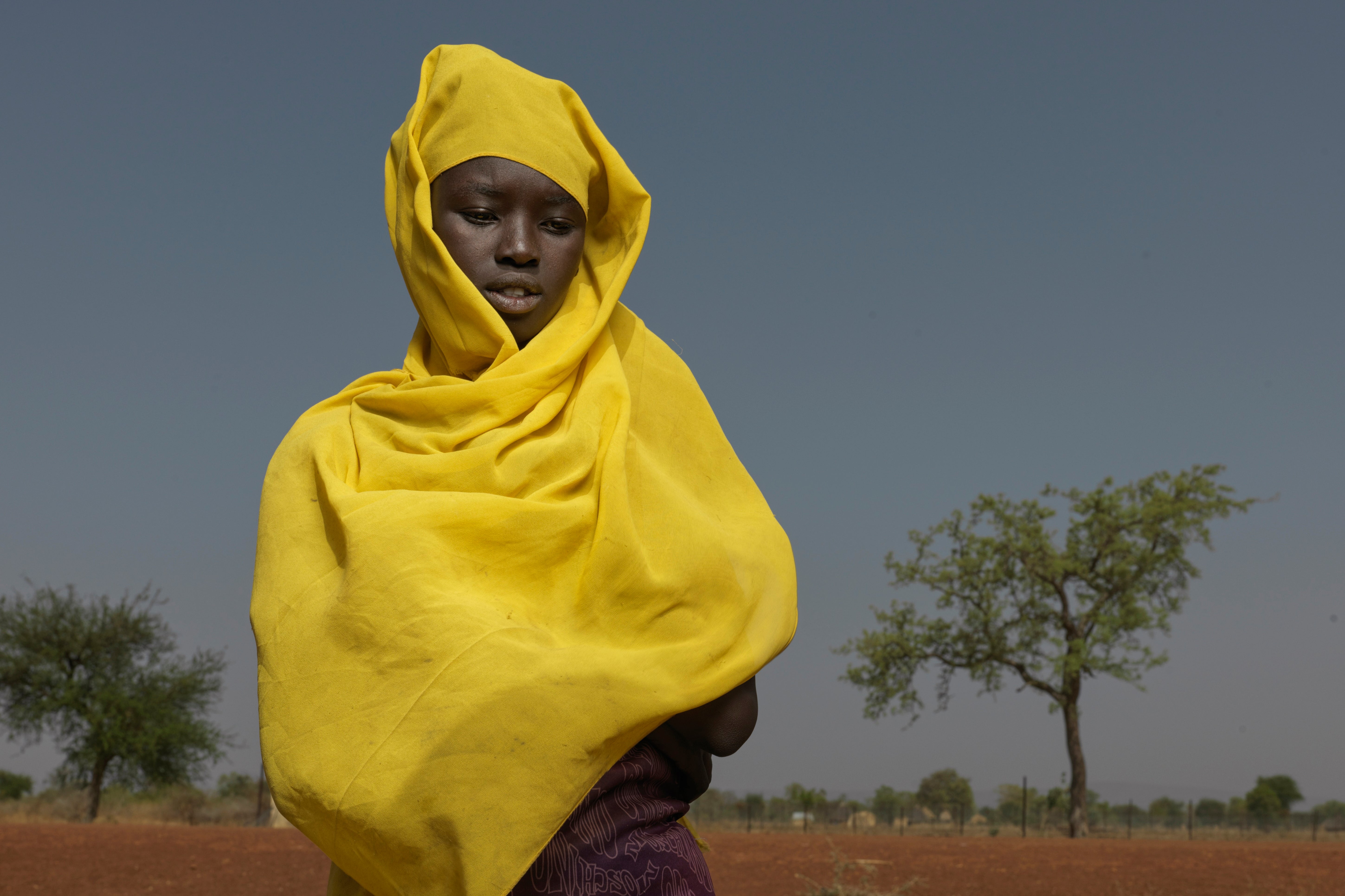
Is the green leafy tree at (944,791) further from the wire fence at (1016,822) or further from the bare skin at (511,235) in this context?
the bare skin at (511,235)

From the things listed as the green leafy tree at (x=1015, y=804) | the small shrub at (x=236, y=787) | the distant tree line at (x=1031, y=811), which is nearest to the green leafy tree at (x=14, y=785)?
the small shrub at (x=236, y=787)

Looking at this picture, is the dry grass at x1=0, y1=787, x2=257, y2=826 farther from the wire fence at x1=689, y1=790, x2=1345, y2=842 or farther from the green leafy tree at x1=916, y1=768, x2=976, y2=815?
the green leafy tree at x1=916, y1=768, x2=976, y2=815

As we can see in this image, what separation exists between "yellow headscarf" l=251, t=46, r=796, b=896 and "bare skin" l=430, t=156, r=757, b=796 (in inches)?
1.2

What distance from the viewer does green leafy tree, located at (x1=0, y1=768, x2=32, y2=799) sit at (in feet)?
130

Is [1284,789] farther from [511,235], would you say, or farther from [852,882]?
[511,235]

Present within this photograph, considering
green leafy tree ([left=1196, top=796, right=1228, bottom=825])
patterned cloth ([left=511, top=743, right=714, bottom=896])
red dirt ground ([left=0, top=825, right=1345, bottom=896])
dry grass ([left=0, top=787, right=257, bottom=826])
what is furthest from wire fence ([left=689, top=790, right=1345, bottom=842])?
patterned cloth ([left=511, top=743, right=714, bottom=896])

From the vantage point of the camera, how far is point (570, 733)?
1384 mm

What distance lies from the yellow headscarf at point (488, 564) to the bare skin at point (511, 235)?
32 mm

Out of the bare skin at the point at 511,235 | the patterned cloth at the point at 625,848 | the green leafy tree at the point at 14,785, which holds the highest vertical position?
the bare skin at the point at 511,235

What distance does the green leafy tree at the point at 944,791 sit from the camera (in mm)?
48469

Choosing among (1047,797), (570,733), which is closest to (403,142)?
(570,733)

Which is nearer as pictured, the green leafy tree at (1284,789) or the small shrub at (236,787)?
the small shrub at (236,787)

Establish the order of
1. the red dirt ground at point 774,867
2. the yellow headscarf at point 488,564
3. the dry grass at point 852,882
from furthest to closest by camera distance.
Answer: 1. the red dirt ground at point 774,867
2. the dry grass at point 852,882
3. the yellow headscarf at point 488,564

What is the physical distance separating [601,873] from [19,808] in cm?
2735
